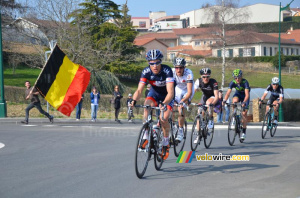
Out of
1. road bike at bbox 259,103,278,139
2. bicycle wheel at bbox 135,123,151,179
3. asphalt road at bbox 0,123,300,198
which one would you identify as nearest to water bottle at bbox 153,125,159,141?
bicycle wheel at bbox 135,123,151,179

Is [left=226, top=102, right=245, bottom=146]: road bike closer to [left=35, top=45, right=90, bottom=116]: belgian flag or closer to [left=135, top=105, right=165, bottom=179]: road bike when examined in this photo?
[left=135, top=105, right=165, bottom=179]: road bike

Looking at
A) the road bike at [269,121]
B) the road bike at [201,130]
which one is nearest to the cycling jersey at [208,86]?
the road bike at [201,130]

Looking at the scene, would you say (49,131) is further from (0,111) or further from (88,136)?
(0,111)

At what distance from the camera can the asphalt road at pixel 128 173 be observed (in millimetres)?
6980

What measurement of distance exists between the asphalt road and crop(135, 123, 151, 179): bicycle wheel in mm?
169

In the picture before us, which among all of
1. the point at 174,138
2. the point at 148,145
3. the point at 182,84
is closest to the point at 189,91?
the point at 182,84

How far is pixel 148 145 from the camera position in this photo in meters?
8.10

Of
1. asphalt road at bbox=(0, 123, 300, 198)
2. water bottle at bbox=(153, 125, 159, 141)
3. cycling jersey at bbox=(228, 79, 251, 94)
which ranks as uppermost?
cycling jersey at bbox=(228, 79, 251, 94)

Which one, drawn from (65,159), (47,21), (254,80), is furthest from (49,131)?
(254,80)

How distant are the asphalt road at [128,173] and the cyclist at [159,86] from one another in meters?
0.90

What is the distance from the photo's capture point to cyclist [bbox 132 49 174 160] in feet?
28.2

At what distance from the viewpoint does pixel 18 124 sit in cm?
2103

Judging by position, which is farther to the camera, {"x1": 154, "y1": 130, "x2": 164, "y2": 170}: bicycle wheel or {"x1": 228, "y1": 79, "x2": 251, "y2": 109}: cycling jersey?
{"x1": 228, "y1": 79, "x2": 251, "y2": 109}: cycling jersey

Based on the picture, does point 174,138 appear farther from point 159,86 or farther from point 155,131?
point 155,131
